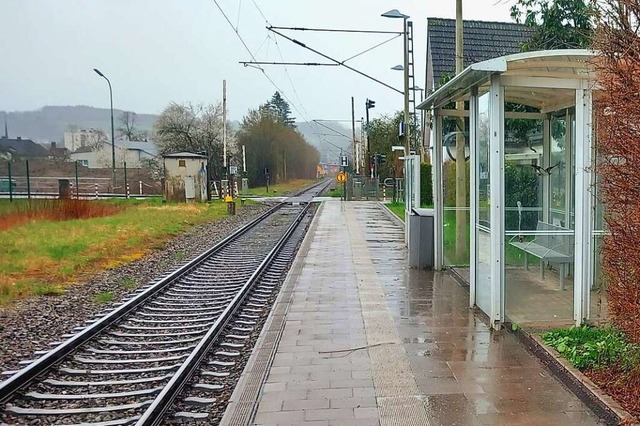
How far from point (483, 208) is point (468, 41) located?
22.7 m

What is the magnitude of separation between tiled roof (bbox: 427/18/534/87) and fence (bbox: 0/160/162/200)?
20.4 meters

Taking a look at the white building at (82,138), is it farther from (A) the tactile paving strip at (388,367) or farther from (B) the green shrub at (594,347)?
(B) the green shrub at (594,347)

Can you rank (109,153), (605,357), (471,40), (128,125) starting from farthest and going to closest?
1. (128,125)
2. (109,153)
3. (471,40)
4. (605,357)

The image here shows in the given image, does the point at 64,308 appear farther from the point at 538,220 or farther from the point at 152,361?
the point at 538,220

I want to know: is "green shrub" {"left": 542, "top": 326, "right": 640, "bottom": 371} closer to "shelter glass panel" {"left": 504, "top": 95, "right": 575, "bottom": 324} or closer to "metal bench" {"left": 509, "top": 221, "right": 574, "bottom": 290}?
"shelter glass panel" {"left": 504, "top": 95, "right": 575, "bottom": 324}

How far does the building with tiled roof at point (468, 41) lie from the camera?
2660 cm

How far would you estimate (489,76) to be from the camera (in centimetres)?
588

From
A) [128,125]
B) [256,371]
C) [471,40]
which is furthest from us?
[128,125]

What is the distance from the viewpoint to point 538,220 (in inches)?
317

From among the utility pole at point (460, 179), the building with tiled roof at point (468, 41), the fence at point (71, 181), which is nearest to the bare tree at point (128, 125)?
the fence at point (71, 181)

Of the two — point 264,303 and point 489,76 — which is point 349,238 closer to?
point 264,303

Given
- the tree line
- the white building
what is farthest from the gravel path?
the white building

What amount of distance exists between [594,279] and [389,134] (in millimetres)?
38838

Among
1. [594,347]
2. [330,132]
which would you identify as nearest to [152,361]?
[594,347]
